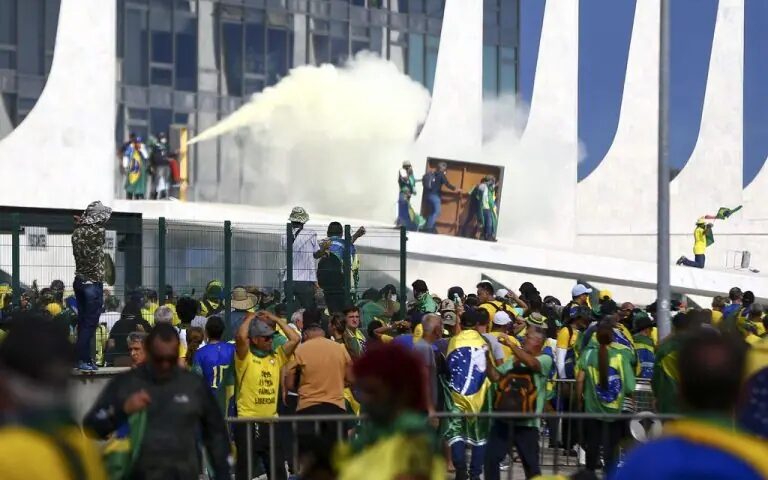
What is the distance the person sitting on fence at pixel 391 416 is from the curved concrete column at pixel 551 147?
4334cm

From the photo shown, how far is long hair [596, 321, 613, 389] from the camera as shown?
12031mm

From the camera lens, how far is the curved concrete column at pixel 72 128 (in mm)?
32750

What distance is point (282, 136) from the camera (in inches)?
1801

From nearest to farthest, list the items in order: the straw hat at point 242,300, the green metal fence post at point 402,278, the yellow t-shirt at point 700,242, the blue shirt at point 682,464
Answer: the blue shirt at point 682,464
the straw hat at point 242,300
the green metal fence post at point 402,278
the yellow t-shirt at point 700,242

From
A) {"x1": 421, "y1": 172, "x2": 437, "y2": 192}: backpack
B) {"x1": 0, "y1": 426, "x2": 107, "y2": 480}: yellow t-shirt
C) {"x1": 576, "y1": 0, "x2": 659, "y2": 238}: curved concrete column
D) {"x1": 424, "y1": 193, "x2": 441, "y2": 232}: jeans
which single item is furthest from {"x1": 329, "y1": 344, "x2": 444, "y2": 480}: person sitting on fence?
{"x1": 576, "y1": 0, "x2": 659, "y2": 238}: curved concrete column

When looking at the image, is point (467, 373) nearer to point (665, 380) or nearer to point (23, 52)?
point (665, 380)

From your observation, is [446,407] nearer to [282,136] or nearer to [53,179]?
[53,179]

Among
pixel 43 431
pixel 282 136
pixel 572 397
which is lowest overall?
pixel 572 397

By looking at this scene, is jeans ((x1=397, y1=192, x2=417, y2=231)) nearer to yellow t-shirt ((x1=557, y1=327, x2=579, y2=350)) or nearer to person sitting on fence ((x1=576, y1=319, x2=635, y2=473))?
Answer: yellow t-shirt ((x1=557, y1=327, x2=579, y2=350))

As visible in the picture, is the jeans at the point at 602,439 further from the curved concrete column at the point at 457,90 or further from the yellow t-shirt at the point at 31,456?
the curved concrete column at the point at 457,90

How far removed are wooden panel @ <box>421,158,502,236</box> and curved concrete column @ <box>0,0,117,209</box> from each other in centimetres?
831

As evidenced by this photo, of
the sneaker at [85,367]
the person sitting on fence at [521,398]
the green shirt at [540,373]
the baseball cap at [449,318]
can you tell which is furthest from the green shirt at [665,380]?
the sneaker at [85,367]

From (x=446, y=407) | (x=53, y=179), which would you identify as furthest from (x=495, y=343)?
(x=53, y=179)

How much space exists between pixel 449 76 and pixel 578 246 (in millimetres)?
6883
